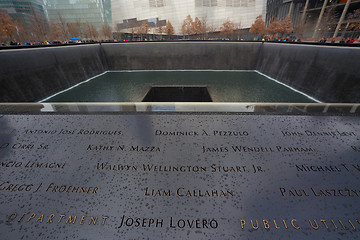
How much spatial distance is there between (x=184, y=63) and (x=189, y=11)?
27621 millimetres

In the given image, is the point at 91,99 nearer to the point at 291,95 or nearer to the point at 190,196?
the point at 190,196

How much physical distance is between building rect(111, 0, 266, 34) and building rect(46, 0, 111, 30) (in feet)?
37.8

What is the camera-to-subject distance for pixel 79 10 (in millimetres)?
45688

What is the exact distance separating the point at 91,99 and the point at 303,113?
779 cm

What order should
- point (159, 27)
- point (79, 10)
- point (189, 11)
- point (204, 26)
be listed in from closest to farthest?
point (204, 26) < point (189, 11) < point (159, 27) < point (79, 10)

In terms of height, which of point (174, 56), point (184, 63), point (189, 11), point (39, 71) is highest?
point (189, 11)

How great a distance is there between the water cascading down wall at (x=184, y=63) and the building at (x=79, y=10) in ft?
132

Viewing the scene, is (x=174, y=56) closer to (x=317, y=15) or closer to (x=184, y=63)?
(x=184, y=63)

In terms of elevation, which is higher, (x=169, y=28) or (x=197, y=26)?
(x=197, y=26)

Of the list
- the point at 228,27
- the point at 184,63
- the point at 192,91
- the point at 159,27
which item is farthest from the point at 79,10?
the point at 192,91

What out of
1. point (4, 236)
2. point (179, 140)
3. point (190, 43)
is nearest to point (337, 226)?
point (179, 140)

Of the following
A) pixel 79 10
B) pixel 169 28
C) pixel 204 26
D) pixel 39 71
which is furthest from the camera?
pixel 79 10

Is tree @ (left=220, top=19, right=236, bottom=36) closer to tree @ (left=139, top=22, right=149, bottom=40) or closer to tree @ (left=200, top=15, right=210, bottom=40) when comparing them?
tree @ (left=200, top=15, right=210, bottom=40)

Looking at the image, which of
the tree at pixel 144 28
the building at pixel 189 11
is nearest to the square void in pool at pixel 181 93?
the tree at pixel 144 28
